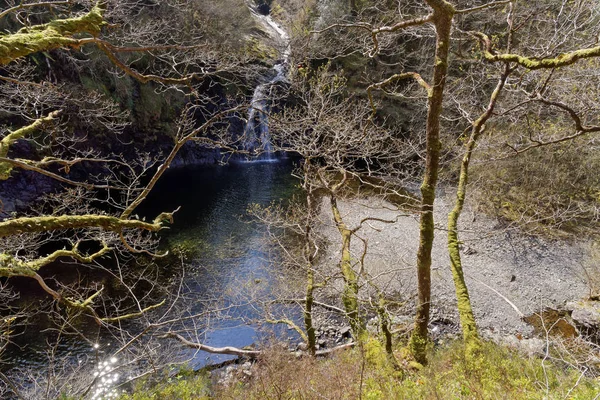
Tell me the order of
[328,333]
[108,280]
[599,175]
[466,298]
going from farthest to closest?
[599,175] < [108,280] < [328,333] < [466,298]

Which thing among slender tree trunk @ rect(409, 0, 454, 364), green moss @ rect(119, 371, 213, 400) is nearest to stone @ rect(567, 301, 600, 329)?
slender tree trunk @ rect(409, 0, 454, 364)

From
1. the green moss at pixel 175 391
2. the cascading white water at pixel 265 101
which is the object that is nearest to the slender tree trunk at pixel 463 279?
the green moss at pixel 175 391

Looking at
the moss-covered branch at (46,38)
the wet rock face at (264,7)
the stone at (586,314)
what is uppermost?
the wet rock face at (264,7)

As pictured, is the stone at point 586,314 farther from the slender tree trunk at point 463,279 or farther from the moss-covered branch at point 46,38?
the moss-covered branch at point 46,38

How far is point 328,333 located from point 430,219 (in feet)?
17.0

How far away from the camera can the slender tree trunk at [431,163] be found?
3334 mm

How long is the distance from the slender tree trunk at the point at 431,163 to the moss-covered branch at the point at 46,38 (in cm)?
318

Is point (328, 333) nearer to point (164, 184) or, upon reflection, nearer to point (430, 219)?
point (430, 219)

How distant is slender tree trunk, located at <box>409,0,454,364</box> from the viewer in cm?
333

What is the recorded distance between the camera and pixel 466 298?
5.08 m

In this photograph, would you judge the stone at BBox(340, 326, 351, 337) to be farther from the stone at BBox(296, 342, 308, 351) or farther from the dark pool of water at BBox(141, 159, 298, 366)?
the dark pool of water at BBox(141, 159, 298, 366)

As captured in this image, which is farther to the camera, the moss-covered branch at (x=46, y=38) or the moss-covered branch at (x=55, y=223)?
the moss-covered branch at (x=55, y=223)

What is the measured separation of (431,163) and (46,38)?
3966 millimetres

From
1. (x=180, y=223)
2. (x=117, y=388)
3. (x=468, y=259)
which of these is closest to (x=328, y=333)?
(x=117, y=388)
